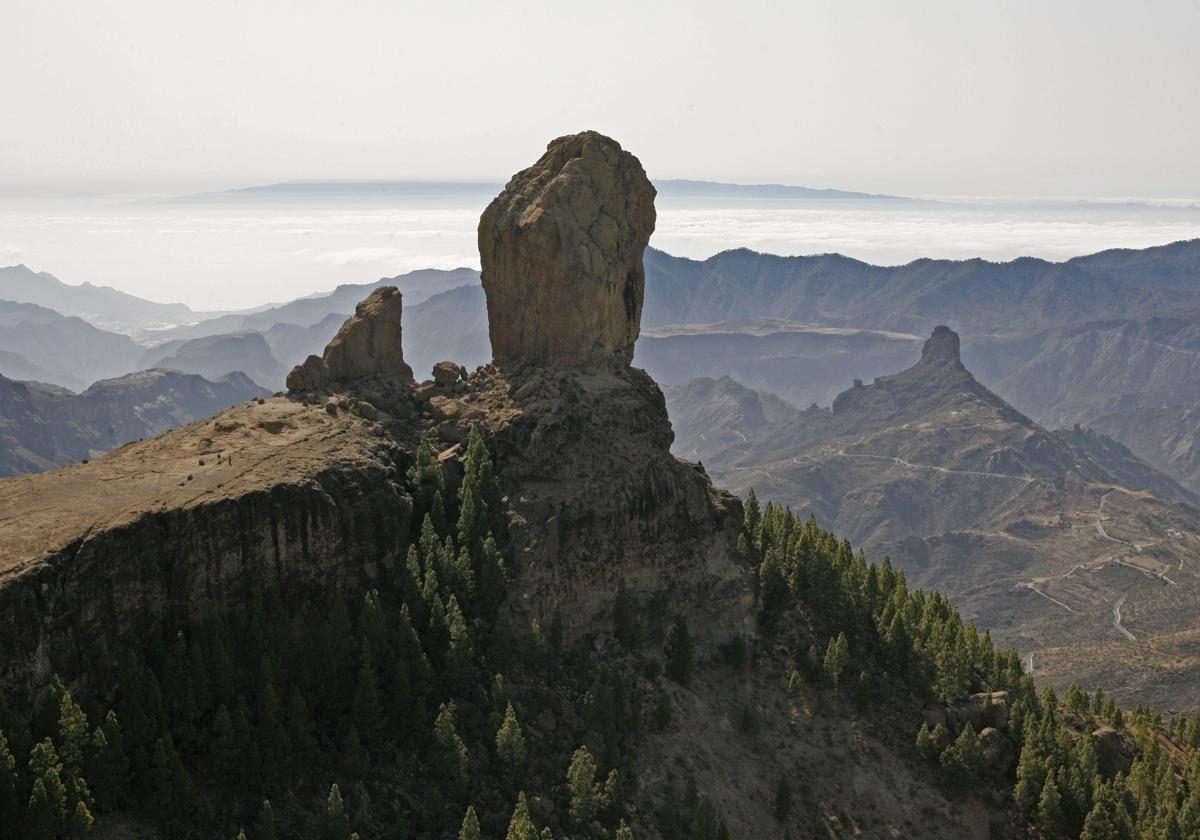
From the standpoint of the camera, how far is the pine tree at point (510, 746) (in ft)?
283

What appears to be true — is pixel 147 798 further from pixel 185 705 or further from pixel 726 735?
pixel 726 735

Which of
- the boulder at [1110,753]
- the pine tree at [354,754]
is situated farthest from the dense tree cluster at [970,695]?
the pine tree at [354,754]

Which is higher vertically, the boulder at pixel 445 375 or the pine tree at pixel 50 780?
the boulder at pixel 445 375

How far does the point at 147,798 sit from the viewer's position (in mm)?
71875

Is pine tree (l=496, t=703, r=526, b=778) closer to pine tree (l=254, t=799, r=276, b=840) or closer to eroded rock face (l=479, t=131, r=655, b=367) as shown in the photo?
pine tree (l=254, t=799, r=276, b=840)

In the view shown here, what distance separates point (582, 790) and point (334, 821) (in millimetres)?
20922

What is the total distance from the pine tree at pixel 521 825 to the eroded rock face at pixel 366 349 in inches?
2075

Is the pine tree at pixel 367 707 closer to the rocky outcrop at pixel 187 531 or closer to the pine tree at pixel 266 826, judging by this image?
the rocky outcrop at pixel 187 531

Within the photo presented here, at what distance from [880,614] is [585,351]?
45.6 metres

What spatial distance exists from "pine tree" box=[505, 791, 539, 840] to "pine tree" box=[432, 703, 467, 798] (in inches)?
218

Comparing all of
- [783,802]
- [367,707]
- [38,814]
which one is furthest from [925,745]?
[38,814]

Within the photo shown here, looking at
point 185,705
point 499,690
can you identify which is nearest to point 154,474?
point 185,705

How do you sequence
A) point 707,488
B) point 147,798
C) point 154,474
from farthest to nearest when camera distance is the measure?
point 707,488 → point 154,474 → point 147,798

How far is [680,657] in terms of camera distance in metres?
103
